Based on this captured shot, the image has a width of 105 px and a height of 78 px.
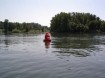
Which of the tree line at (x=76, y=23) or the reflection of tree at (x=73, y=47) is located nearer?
the reflection of tree at (x=73, y=47)

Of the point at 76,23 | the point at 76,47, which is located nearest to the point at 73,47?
the point at 76,47

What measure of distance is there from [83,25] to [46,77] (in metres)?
157

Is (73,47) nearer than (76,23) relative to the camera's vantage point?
Yes

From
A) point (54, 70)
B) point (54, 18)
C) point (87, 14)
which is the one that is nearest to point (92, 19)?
point (87, 14)

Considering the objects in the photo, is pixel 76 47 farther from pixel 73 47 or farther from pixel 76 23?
pixel 76 23

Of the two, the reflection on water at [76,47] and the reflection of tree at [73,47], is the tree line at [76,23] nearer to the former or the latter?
the reflection on water at [76,47]

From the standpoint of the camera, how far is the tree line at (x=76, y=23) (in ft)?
550

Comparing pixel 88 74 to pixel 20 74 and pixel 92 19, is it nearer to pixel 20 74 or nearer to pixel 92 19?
pixel 20 74

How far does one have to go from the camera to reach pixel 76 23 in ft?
562

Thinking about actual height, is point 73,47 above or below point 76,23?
below

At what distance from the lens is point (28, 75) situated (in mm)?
14484

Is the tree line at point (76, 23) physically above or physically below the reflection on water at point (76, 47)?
above

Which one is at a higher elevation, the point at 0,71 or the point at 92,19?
the point at 92,19

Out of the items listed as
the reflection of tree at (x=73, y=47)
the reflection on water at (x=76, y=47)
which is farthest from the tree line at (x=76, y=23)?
the reflection of tree at (x=73, y=47)
